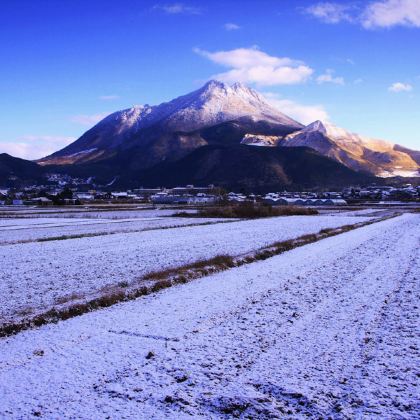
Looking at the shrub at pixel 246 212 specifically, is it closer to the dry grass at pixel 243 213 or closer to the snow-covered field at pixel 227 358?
the dry grass at pixel 243 213

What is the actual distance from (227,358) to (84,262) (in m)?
12.3

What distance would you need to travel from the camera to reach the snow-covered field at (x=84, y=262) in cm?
1270

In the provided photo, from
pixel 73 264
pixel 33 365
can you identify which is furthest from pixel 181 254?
pixel 33 365

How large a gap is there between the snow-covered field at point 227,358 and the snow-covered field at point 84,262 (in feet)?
7.43

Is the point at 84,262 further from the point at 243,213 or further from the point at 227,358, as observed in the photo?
the point at 243,213

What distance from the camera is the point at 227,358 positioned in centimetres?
775

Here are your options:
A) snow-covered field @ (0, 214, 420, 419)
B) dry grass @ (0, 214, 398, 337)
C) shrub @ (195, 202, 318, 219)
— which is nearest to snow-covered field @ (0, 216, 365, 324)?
dry grass @ (0, 214, 398, 337)

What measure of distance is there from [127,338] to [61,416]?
3069 mm

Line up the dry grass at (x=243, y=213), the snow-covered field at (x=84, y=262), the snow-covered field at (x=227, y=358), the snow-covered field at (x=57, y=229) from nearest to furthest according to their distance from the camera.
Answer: the snow-covered field at (x=227, y=358)
the snow-covered field at (x=84, y=262)
the snow-covered field at (x=57, y=229)
the dry grass at (x=243, y=213)

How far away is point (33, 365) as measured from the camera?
7438 millimetres

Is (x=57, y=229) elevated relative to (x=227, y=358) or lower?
lower

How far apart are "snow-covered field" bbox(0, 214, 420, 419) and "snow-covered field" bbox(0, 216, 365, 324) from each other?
227 cm

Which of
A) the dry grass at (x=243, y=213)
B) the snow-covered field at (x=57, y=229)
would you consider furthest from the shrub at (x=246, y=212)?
the snow-covered field at (x=57, y=229)

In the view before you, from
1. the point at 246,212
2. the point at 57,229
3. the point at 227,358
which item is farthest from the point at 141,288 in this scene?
the point at 246,212
